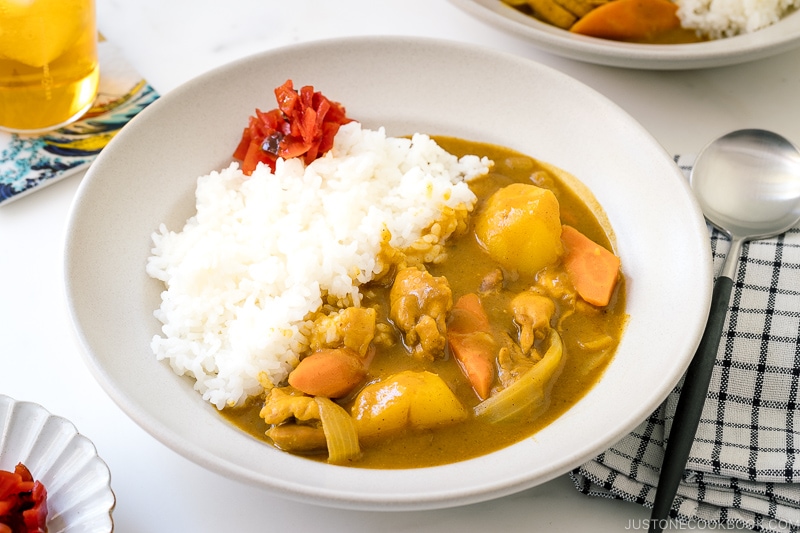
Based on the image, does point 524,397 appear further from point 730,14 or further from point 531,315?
point 730,14

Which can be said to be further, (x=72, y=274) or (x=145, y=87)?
(x=145, y=87)

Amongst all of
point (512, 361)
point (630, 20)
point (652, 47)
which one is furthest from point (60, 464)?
point (630, 20)

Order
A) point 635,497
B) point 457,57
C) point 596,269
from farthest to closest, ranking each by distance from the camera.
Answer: point 457,57, point 596,269, point 635,497

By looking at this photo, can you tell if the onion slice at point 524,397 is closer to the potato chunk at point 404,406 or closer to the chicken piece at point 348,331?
the potato chunk at point 404,406

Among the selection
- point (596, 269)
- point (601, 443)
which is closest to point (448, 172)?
point (596, 269)

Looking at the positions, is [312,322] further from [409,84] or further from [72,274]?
[409,84]

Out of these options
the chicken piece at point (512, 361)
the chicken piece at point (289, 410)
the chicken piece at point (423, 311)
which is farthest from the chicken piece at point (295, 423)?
the chicken piece at point (512, 361)

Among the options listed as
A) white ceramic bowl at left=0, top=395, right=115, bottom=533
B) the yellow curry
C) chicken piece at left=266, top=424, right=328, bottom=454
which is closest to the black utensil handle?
the yellow curry

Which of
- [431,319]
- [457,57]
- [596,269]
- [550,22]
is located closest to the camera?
[431,319]
